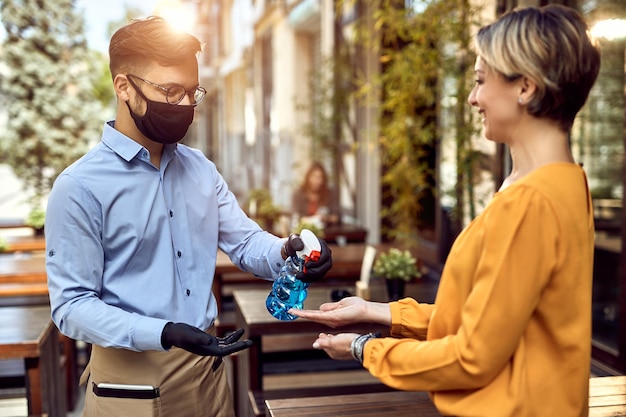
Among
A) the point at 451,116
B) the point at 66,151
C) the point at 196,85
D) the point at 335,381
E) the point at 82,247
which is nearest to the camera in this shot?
the point at 82,247

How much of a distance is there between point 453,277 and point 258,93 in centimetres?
1279

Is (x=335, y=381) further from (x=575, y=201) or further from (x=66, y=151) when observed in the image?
(x=66, y=151)

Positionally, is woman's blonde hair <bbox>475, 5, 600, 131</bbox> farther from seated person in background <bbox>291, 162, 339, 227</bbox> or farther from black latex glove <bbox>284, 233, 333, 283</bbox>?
seated person in background <bbox>291, 162, 339, 227</bbox>

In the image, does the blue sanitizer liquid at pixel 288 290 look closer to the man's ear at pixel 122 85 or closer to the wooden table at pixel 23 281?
the man's ear at pixel 122 85

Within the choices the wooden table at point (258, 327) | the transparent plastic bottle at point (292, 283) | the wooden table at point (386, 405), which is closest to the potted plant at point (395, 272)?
the wooden table at point (258, 327)

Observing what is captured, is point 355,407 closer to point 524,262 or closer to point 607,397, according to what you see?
point 607,397

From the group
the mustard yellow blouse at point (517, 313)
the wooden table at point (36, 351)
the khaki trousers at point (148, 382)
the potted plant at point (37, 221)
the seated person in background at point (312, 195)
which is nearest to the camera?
the mustard yellow blouse at point (517, 313)

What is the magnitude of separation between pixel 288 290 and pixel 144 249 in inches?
15.4

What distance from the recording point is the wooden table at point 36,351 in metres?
2.61

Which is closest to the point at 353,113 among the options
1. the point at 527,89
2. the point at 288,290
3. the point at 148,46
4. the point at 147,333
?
the point at 288,290

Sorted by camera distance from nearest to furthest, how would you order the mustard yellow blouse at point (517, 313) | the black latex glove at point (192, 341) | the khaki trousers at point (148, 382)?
the mustard yellow blouse at point (517, 313)
the black latex glove at point (192, 341)
the khaki trousers at point (148, 382)

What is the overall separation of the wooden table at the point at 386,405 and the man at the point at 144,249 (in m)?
0.20

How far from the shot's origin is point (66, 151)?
9195mm

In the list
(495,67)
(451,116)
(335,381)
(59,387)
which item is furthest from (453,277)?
(451,116)
